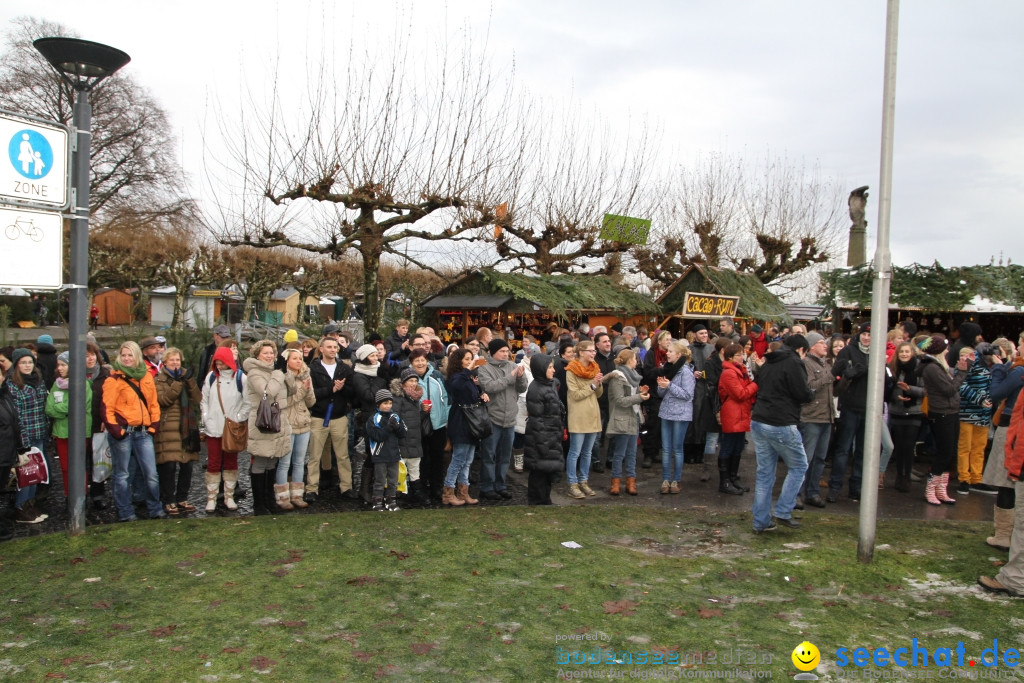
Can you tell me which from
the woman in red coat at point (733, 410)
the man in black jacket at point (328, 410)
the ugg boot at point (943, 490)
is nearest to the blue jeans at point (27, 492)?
the man in black jacket at point (328, 410)

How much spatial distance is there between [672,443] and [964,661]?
4.43 metres

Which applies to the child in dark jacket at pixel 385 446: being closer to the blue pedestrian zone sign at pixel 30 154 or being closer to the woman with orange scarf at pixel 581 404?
the woman with orange scarf at pixel 581 404

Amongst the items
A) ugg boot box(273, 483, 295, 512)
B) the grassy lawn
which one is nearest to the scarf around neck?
the grassy lawn

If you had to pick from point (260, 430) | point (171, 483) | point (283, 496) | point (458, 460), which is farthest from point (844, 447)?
point (171, 483)

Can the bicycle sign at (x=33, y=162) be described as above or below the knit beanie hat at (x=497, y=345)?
above

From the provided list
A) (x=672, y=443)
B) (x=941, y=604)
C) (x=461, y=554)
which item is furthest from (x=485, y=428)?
(x=941, y=604)

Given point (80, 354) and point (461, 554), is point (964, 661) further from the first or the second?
point (80, 354)

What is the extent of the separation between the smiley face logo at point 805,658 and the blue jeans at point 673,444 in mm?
4364

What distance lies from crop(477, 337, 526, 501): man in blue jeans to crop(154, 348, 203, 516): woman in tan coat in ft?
9.76

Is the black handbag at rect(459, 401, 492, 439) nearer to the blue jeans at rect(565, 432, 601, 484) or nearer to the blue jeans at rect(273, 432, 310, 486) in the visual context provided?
the blue jeans at rect(565, 432, 601, 484)

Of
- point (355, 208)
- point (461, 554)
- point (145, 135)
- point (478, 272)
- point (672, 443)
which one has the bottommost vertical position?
point (461, 554)

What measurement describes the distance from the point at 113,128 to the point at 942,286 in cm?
3334

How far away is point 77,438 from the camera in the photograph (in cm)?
593

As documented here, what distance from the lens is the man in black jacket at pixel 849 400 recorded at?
7652mm
